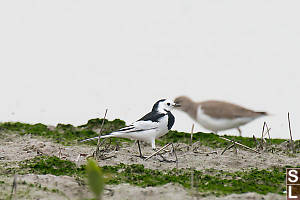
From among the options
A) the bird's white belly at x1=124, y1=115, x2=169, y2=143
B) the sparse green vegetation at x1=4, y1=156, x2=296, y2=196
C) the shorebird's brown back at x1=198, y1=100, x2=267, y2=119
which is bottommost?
the sparse green vegetation at x1=4, y1=156, x2=296, y2=196

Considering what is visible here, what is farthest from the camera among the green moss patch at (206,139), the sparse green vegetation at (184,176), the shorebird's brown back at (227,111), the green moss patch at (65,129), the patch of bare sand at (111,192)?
the green moss patch at (65,129)

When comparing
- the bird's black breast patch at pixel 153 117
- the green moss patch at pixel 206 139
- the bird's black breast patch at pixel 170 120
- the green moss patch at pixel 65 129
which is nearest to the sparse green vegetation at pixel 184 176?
the bird's black breast patch at pixel 153 117

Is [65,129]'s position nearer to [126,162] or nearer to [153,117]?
[153,117]

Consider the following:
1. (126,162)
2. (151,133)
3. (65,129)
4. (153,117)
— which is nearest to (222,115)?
(153,117)

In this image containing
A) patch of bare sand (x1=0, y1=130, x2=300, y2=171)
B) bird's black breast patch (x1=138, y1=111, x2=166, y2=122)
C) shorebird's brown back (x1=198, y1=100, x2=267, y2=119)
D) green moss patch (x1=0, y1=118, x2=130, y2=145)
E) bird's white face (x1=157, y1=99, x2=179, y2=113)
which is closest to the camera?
patch of bare sand (x1=0, y1=130, x2=300, y2=171)

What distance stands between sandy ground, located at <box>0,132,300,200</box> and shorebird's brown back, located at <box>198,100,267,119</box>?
646 millimetres

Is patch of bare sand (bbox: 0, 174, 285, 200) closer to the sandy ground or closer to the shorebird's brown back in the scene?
the sandy ground

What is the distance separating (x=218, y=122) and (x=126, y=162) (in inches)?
81.2

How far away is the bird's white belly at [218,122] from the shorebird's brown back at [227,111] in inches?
2.5

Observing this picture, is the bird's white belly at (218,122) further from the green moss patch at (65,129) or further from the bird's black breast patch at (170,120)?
the green moss patch at (65,129)

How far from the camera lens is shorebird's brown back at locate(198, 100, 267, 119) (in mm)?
8125

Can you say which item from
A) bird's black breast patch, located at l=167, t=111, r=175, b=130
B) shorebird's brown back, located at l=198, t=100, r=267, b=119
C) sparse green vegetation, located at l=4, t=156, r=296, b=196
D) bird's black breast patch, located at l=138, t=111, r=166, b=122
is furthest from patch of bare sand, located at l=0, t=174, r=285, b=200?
shorebird's brown back, located at l=198, t=100, r=267, b=119

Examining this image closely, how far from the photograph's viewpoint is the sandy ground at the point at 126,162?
5348 millimetres

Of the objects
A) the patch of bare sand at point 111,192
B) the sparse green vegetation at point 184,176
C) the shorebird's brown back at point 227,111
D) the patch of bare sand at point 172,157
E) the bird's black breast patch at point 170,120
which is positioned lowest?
the patch of bare sand at point 111,192
